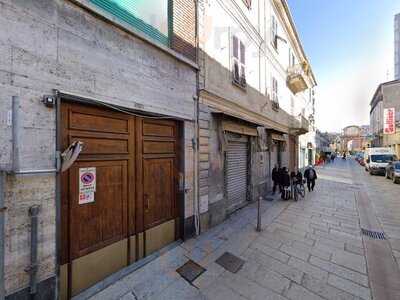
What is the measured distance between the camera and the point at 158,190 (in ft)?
16.7

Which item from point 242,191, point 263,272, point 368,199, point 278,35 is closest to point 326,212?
point 242,191

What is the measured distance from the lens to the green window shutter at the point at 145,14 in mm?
4109

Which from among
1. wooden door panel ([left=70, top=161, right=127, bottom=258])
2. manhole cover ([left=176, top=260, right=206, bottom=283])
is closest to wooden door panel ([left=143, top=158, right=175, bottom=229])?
wooden door panel ([left=70, top=161, right=127, bottom=258])

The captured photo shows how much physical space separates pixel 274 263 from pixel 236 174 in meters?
4.24

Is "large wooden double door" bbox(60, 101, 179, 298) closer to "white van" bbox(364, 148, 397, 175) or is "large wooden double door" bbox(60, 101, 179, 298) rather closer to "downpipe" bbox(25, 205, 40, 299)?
"downpipe" bbox(25, 205, 40, 299)

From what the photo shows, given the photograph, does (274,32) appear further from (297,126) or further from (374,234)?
(374,234)

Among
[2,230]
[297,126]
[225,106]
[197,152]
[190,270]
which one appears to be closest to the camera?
[2,230]

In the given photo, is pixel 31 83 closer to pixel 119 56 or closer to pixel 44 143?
pixel 44 143

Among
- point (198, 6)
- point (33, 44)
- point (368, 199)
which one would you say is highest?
point (198, 6)

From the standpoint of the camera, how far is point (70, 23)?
10.9 ft

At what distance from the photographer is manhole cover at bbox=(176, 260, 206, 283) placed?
165 inches

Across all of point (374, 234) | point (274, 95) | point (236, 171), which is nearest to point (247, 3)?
point (274, 95)

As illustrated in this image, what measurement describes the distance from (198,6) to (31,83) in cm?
495

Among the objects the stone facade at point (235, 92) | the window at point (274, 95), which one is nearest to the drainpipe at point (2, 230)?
the stone facade at point (235, 92)
